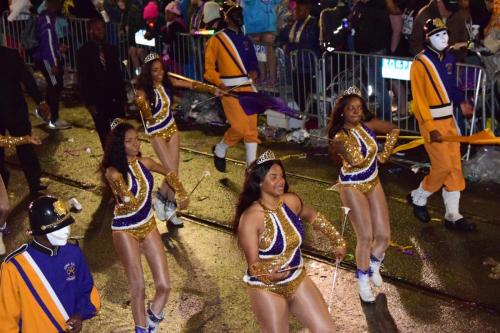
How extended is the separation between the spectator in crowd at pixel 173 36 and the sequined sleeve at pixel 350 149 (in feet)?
27.0

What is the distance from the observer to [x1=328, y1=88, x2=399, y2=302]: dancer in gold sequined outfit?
792 centimetres

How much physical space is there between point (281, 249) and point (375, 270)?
2151mm

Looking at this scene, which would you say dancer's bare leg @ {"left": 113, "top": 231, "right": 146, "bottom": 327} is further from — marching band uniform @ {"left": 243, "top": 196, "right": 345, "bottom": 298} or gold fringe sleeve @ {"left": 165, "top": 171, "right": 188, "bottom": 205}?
marching band uniform @ {"left": 243, "top": 196, "right": 345, "bottom": 298}

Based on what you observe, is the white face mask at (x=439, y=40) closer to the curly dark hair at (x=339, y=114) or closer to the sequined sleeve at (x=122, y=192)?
the curly dark hair at (x=339, y=114)

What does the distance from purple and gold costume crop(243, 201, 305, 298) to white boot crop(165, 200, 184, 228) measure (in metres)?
3.97

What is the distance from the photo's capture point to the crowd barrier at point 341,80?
1203cm

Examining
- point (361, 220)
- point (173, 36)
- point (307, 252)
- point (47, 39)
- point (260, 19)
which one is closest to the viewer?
point (361, 220)

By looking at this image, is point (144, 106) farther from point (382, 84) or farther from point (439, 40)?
point (382, 84)

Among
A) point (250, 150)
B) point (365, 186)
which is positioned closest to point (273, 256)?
point (365, 186)

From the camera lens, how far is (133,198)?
7348mm

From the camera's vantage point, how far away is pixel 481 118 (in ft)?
39.6

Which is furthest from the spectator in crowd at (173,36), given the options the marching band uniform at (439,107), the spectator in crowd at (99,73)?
the marching band uniform at (439,107)

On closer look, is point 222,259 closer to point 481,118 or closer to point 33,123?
point 481,118

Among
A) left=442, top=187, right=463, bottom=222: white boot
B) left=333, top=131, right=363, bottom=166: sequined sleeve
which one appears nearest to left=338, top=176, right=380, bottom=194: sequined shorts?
left=333, top=131, right=363, bottom=166: sequined sleeve
